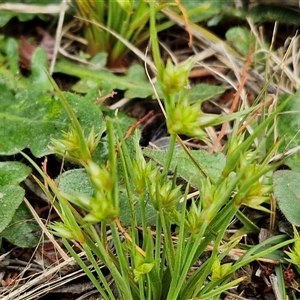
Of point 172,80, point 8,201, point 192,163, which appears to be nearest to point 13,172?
point 8,201

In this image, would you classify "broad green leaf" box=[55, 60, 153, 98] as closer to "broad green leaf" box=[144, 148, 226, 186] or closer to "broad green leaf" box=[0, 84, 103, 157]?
"broad green leaf" box=[0, 84, 103, 157]

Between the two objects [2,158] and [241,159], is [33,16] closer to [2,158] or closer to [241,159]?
[2,158]

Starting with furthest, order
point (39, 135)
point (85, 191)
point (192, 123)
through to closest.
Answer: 1. point (39, 135)
2. point (85, 191)
3. point (192, 123)

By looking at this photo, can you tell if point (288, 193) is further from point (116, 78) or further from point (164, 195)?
point (116, 78)

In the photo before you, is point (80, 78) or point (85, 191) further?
point (80, 78)

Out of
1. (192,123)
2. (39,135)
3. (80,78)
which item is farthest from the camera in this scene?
(80,78)

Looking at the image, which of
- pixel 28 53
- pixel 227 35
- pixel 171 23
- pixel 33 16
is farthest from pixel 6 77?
pixel 227 35

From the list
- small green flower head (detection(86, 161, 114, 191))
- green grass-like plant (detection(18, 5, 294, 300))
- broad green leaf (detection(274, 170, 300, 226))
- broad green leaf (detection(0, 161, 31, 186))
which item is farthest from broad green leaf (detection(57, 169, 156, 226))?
small green flower head (detection(86, 161, 114, 191))
